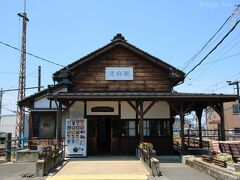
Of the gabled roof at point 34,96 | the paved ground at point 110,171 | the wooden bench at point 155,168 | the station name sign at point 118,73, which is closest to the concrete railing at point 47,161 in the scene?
the paved ground at point 110,171

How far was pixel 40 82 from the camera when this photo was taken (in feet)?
133

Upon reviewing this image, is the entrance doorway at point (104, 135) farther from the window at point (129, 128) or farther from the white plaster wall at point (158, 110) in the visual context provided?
the white plaster wall at point (158, 110)

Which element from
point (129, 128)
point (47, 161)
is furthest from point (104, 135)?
point (47, 161)

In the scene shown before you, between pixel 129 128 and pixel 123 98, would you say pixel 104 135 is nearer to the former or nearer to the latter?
pixel 129 128

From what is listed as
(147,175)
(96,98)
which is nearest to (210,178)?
(147,175)

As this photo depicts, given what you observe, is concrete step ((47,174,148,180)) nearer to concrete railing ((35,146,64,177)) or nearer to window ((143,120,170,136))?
concrete railing ((35,146,64,177))

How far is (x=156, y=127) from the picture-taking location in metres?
17.4

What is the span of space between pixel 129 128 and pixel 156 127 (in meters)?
1.50

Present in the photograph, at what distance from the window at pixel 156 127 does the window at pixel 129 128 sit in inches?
24.1

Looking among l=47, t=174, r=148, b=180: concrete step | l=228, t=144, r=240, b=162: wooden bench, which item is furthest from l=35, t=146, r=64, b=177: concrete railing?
l=228, t=144, r=240, b=162: wooden bench

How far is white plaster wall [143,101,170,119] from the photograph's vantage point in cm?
1742

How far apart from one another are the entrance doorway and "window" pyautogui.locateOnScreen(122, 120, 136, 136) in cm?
115

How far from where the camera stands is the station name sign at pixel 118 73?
18578mm

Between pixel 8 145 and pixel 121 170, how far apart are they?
8.24 metres
